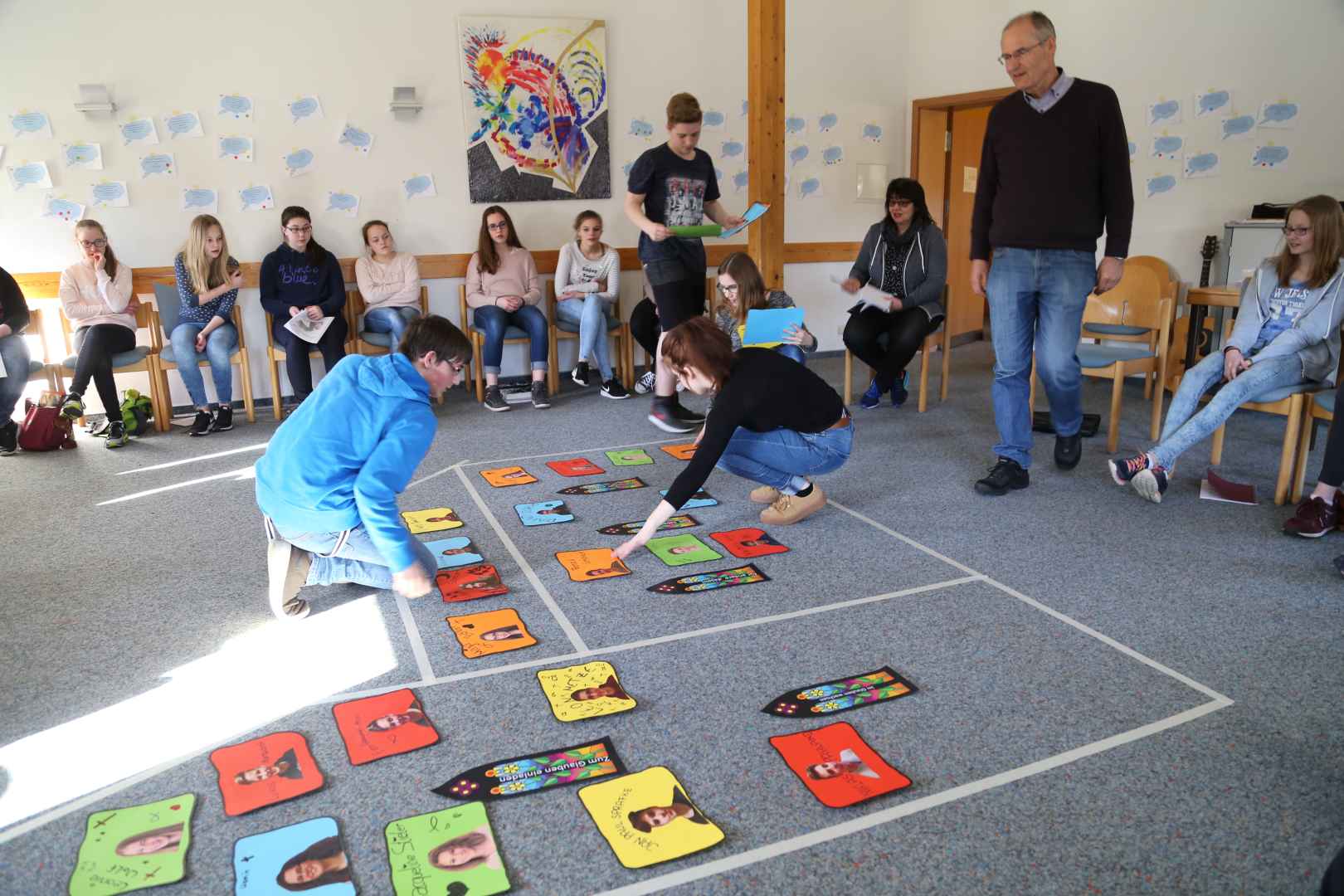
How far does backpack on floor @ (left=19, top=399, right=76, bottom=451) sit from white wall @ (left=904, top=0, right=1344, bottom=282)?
5.92 meters

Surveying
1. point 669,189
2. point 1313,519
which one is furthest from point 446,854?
point 669,189

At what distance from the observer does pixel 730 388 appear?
2.69 m

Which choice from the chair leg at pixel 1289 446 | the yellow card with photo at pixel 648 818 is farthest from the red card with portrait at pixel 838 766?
the chair leg at pixel 1289 446

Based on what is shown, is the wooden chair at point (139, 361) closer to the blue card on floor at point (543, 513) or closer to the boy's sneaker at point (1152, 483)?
the blue card on floor at point (543, 513)

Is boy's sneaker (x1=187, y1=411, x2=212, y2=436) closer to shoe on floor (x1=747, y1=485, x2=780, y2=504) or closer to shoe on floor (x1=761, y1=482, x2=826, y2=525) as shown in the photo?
shoe on floor (x1=747, y1=485, x2=780, y2=504)

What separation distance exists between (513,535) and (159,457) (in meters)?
2.26

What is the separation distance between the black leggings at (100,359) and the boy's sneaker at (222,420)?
0.45 meters

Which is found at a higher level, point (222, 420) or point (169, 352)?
point (169, 352)

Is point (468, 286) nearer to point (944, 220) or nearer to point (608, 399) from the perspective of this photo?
point (608, 399)

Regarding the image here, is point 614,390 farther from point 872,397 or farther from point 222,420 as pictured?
point 222,420

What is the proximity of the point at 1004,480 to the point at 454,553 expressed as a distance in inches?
80.1

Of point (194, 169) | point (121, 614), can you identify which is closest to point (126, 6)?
point (194, 169)

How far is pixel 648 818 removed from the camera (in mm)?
1646

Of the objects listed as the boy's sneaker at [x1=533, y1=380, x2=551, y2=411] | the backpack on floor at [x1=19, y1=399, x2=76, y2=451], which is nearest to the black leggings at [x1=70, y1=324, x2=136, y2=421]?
the backpack on floor at [x1=19, y1=399, x2=76, y2=451]
